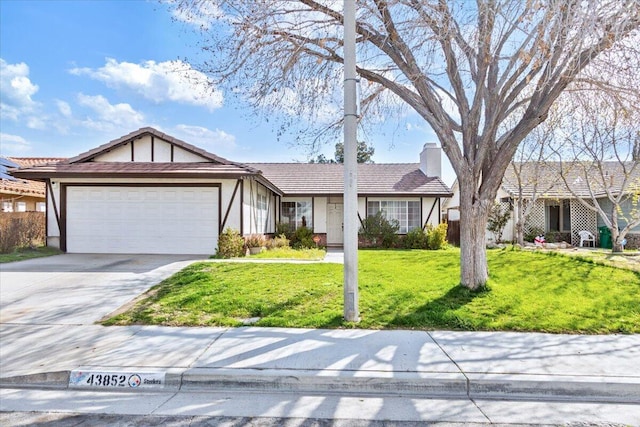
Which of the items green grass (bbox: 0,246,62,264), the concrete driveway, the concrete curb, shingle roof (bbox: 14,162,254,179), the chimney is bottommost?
the concrete curb

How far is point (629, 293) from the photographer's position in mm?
7832

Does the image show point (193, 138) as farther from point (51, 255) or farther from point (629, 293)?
point (629, 293)

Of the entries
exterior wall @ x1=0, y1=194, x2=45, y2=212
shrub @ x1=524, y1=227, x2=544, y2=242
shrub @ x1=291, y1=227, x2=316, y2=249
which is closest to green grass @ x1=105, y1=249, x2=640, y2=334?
shrub @ x1=291, y1=227, x2=316, y2=249

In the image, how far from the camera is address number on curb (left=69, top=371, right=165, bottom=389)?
407 cm

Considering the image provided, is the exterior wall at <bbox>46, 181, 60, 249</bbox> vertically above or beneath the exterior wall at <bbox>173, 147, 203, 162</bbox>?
beneath

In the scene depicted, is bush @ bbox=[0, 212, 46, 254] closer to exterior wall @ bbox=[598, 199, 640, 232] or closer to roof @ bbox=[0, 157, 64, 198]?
roof @ bbox=[0, 157, 64, 198]

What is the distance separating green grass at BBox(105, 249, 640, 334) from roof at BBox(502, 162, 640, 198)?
8.44 metres

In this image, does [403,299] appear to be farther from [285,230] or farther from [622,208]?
[622,208]

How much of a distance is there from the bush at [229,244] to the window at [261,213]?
10.1 ft

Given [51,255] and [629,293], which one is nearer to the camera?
[629,293]

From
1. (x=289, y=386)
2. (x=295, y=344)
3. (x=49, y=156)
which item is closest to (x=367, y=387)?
(x=289, y=386)

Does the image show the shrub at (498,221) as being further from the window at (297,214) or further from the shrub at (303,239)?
the shrub at (303,239)

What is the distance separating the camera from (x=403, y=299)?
714 centimetres

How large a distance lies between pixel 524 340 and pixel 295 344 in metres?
3.26
